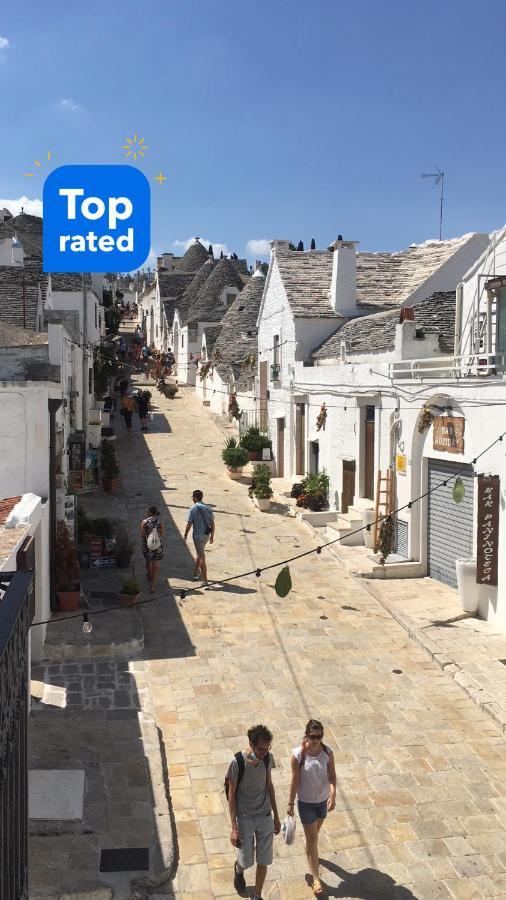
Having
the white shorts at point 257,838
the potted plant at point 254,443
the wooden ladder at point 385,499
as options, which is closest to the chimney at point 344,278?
the potted plant at point 254,443

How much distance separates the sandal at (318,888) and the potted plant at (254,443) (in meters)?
20.4

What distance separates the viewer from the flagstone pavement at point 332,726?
662 cm

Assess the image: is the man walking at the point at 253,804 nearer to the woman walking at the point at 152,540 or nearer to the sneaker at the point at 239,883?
the sneaker at the point at 239,883

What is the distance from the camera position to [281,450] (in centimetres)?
2681

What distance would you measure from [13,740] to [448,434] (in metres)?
12.0

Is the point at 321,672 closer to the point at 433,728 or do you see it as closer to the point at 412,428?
the point at 433,728

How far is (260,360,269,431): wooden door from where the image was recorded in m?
28.6

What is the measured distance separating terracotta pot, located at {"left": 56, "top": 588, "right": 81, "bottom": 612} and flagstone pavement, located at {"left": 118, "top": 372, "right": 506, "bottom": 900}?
125 cm

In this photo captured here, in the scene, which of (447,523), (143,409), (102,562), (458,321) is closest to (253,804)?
(102,562)

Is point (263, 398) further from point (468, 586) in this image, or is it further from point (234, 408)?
point (468, 586)

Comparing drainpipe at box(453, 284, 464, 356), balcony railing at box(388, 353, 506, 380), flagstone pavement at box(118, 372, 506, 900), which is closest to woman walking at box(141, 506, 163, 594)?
flagstone pavement at box(118, 372, 506, 900)

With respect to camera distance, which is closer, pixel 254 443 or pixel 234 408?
pixel 254 443

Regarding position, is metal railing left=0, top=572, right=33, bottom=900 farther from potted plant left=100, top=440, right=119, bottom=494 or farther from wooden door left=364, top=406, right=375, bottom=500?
potted plant left=100, top=440, right=119, bottom=494

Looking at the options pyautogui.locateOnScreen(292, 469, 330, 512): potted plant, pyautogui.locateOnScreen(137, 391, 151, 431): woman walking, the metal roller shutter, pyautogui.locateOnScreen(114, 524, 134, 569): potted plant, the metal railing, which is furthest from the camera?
pyautogui.locateOnScreen(137, 391, 151, 431): woman walking
